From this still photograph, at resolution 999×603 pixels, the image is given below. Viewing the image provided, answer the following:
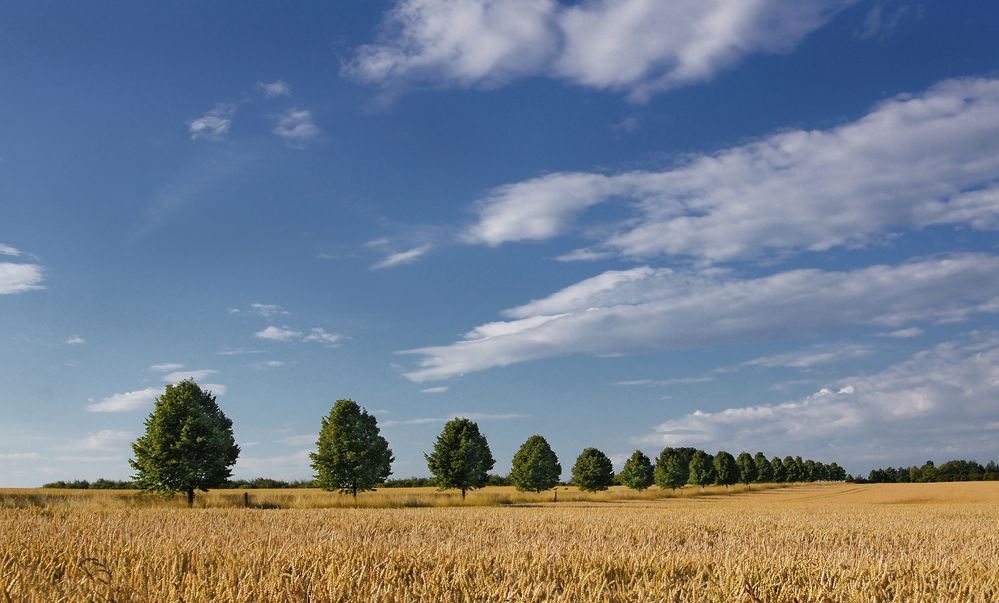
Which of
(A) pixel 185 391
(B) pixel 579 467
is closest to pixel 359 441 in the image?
(A) pixel 185 391

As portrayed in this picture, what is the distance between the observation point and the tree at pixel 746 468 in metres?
142

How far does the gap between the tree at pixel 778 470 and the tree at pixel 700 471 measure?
48.2 m

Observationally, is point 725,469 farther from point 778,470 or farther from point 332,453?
point 332,453

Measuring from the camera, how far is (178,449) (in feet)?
151

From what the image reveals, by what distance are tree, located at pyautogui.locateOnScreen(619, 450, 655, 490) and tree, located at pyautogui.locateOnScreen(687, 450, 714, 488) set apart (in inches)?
962

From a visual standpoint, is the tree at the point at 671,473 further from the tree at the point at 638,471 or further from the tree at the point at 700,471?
the tree at the point at 700,471

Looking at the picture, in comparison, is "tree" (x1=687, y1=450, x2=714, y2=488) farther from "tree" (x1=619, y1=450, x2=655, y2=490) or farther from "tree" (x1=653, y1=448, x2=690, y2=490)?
"tree" (x1=619, y1=450, x2=655, y2=490)

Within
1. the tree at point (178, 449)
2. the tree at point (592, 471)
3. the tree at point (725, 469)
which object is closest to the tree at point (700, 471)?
the tree at point (725, 469)

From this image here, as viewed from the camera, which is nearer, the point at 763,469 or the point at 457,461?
the point at 457,461

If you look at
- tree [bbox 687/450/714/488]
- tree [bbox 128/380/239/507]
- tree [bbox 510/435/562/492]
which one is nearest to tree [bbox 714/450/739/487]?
tree [bbox 687/450/714/488]

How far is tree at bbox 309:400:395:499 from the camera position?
5353 centimetres

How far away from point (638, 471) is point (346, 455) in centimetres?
5615

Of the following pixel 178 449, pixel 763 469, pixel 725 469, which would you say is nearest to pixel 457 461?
pixel 178 449

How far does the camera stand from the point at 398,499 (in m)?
50.3
